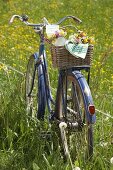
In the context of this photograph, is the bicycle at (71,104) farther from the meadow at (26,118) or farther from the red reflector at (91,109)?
the meadow at (26,118)

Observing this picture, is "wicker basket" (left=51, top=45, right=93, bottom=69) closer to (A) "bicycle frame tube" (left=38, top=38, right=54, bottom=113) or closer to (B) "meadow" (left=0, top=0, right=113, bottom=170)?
(B) "meadow" (left=0, top=0, right=113, bottom=170)

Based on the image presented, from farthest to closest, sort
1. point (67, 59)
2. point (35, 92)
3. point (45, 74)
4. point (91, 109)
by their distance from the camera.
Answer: point (35, 92) → point (45, 74) → point (67, 59) → point (91, 109)

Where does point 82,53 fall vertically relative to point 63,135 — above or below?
above

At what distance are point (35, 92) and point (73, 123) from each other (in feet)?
4.36

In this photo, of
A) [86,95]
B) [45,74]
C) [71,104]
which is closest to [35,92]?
[45,74]

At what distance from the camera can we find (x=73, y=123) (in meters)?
→ 4.27

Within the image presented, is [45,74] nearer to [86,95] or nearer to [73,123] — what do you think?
[73,123]

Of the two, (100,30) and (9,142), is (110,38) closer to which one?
(100,30)

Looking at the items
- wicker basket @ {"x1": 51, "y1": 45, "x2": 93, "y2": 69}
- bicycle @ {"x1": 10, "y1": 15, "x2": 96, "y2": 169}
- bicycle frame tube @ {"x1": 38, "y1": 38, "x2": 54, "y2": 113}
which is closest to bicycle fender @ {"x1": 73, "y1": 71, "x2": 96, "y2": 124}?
bicycle @ {"x1": 10, "y1": 15, "x2": 96, "y2": 169}

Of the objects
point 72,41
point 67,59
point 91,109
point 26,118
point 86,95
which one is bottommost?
point 26,118

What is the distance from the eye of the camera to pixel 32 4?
13.9 m

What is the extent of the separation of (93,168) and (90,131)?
1.02 ft

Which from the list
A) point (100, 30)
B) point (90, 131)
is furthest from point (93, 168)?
point (100, 30)

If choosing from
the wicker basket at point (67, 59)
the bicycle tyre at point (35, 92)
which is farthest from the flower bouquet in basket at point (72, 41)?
the bicycle tyre at point (35, 92)
